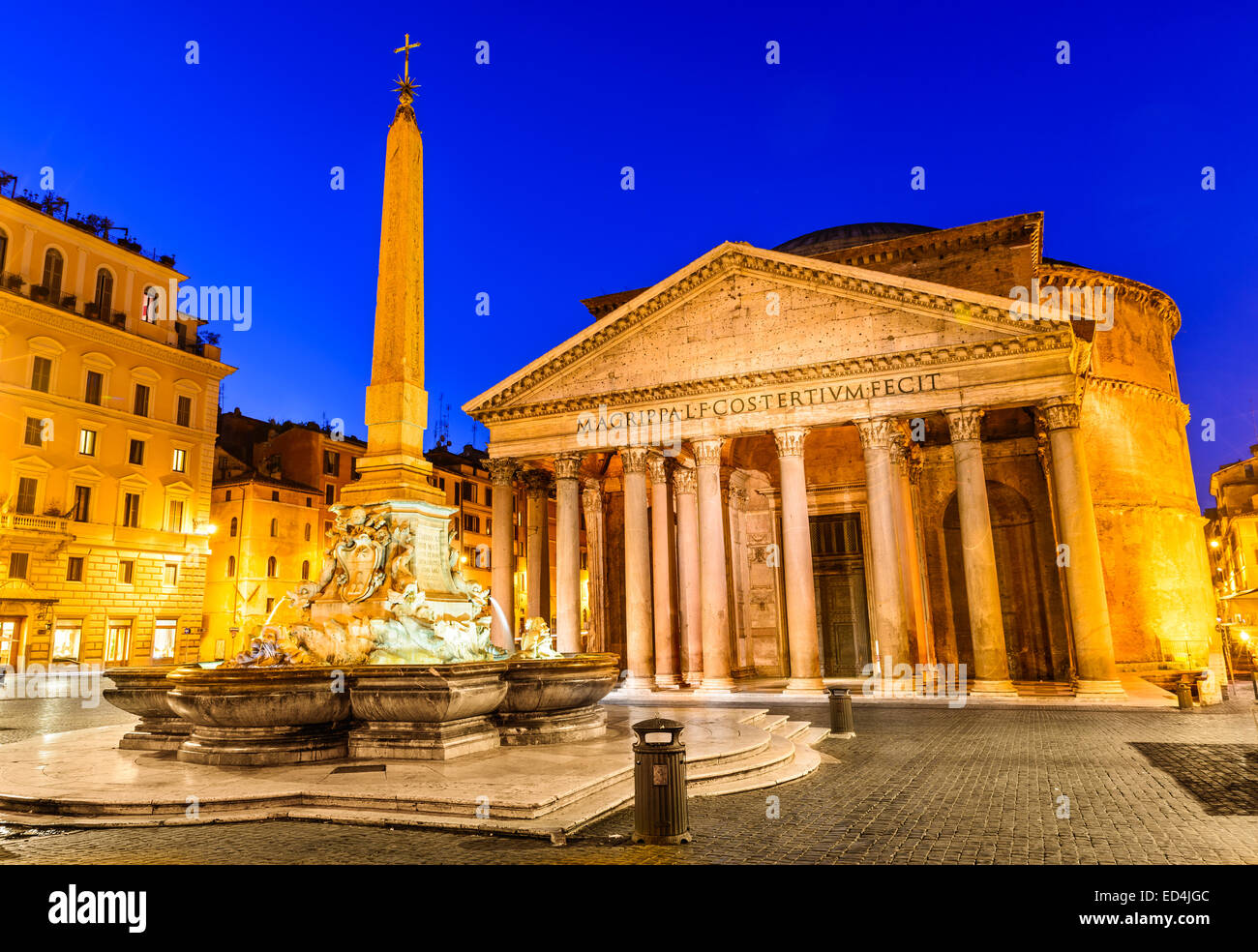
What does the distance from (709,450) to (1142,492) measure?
60.6ft

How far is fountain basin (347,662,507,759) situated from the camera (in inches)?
329

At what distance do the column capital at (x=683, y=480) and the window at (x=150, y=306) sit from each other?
24976mm

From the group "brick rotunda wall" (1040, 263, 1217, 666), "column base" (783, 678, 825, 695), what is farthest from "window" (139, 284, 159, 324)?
"brick rotunda wall" (1040, 263, 1217, 666)

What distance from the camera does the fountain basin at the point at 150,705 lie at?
9.79 meters

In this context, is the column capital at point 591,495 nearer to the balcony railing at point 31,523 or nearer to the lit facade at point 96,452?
the lit facade at point 96,452

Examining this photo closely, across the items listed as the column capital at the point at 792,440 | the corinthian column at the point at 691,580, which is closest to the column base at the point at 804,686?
the corinthian column at the point at 691,580

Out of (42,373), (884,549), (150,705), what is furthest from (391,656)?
(42,373)

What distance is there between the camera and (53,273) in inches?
1225

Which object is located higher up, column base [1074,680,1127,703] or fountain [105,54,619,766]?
fountain [105,54,619,766]

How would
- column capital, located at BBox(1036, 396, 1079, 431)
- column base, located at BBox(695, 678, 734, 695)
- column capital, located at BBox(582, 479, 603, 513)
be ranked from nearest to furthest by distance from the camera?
column capital, located at BBox(1036, 396, 1079, 431)
column base, located at BBox(695, 678, 734, 695)
column capital, located at BBox(582, 479, 603, 513)

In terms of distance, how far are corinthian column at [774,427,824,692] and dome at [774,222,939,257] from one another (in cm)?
1358

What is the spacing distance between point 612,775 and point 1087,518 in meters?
17.0

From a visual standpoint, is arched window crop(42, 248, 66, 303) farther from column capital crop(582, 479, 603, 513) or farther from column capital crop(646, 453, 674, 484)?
column capital crop(646, 453, 674, 484)
